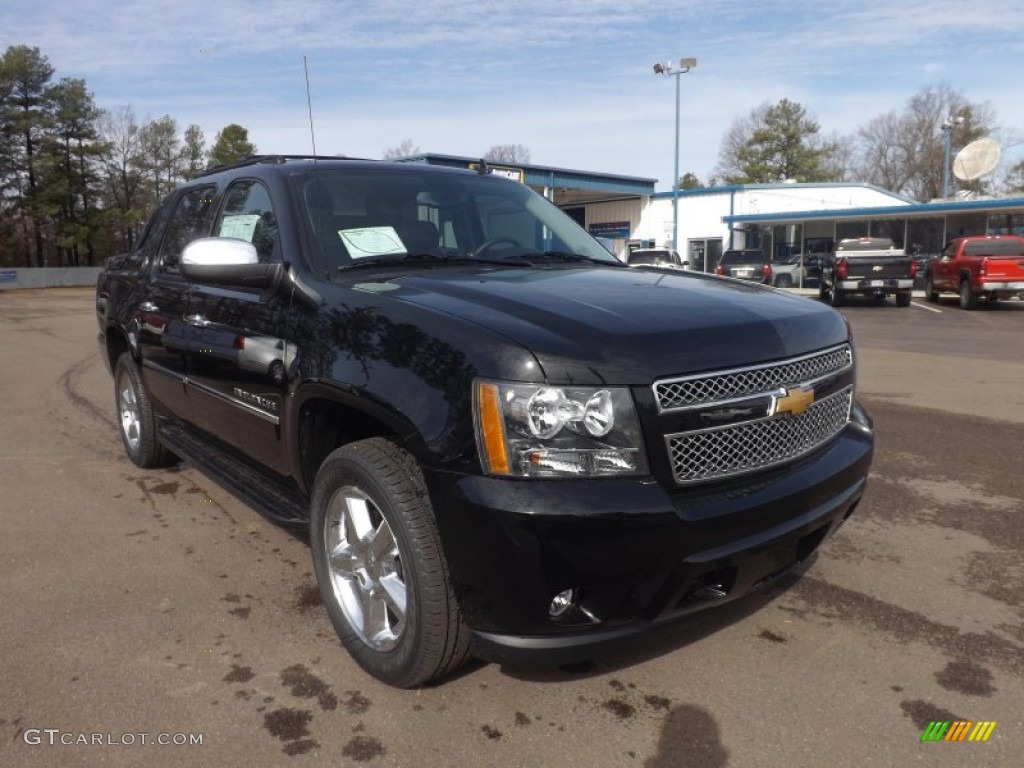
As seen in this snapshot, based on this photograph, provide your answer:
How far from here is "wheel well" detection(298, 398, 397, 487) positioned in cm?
288

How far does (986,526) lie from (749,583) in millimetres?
2428

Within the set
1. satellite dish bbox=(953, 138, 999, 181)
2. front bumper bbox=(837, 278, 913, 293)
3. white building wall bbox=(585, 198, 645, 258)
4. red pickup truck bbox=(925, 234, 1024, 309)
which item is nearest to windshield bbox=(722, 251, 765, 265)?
red pickup truck bbox=(925, 234, 1024, 309)

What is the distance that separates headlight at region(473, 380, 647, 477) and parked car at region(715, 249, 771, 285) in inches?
1124

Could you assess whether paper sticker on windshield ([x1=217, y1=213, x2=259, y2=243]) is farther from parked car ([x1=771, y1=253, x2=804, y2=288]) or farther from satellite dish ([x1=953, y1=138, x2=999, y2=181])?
satellite dish ([x1=953, y1=138, x2=999, y2=181])

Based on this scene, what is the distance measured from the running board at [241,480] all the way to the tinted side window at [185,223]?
953mm

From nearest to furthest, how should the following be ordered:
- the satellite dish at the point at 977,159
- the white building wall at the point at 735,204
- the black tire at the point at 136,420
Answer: the black tire at the point at 136,420, the satellite dish at the point at 977,159, the white building wall at the point at 735,204

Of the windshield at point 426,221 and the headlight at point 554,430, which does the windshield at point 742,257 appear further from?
the headlight at point 554,430

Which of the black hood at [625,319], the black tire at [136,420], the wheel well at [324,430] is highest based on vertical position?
the black hood at [625,319]

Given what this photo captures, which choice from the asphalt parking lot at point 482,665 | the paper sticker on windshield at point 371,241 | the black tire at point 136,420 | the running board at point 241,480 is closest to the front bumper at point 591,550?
the asphalt parking lot at point 482,665

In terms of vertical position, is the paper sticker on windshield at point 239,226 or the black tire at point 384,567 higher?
A: the paper sticker on windshield at point 239,226

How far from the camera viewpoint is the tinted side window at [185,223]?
425 cm

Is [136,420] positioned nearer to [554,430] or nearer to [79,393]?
[79,393]

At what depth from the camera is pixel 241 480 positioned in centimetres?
370

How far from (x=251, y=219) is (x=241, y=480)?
1.19 metres
